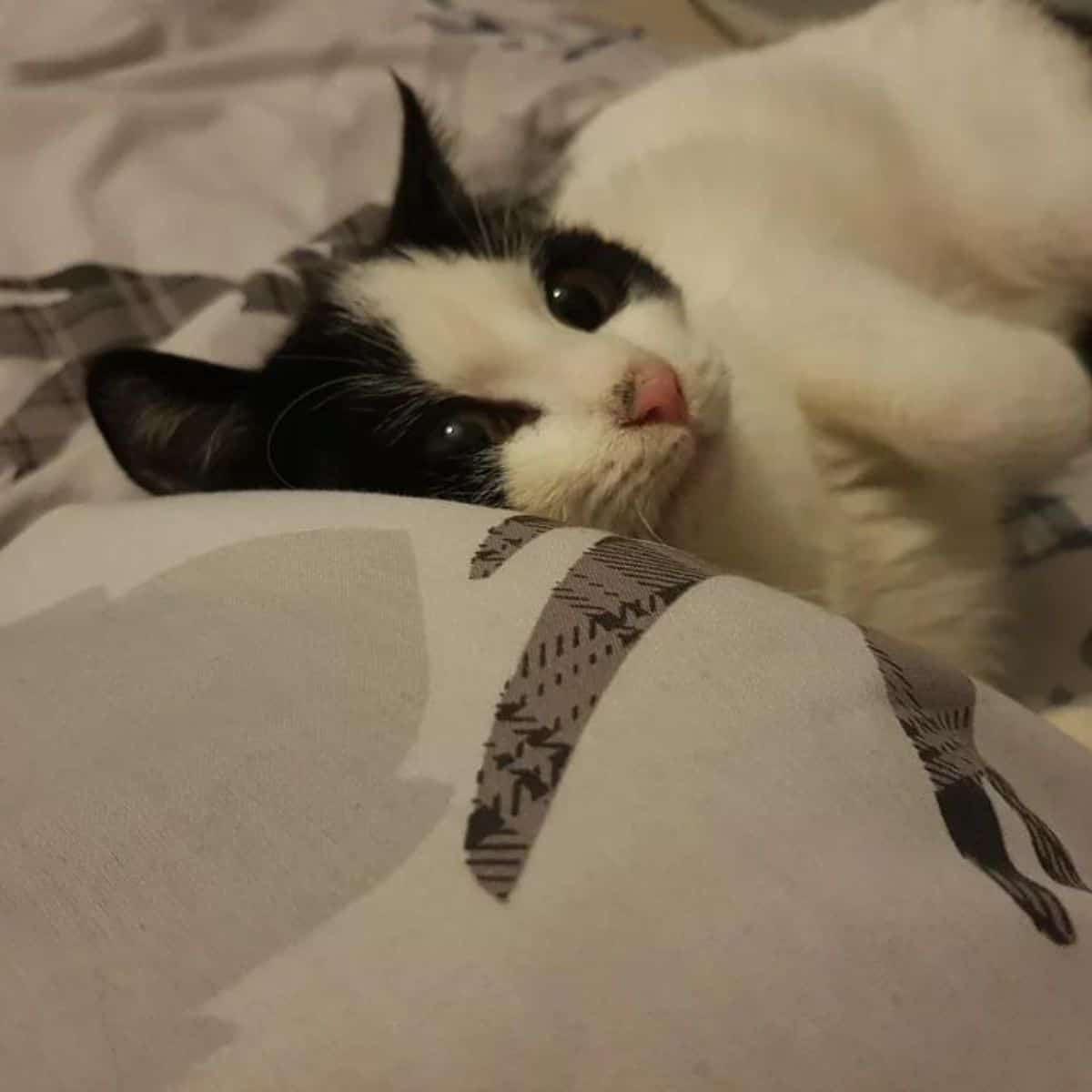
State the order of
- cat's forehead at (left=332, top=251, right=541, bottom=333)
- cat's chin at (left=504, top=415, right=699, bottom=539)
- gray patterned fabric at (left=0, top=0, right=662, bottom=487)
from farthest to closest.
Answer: gray patterned fabric at (left=0, top=0, right=662, bottom=487) → cat's forehead at (left=332, top=251, right=541, bottom=333) → cat's chin at (left=504, top=415, right=699, bottom=539)

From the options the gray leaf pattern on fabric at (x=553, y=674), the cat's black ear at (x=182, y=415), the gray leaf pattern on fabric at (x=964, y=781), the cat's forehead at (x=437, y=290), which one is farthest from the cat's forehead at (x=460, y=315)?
the gray leaf pattern on fabric at (x=964, y=781)

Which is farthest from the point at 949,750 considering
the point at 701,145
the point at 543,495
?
the point at 701,145

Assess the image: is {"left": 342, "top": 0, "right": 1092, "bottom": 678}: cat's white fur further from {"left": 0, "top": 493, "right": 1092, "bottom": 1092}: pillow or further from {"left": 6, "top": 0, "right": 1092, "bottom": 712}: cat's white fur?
{"left": 0, "top": 493, "right": 1092, "bottom": 1092}: pillow

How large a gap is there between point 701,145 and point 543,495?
0.54 m

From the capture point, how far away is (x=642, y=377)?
2.28ft

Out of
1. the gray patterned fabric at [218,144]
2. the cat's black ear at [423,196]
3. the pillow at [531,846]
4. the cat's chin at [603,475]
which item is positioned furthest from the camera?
the gray patterned fabric at [218,144]

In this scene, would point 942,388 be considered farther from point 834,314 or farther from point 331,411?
point 331,411

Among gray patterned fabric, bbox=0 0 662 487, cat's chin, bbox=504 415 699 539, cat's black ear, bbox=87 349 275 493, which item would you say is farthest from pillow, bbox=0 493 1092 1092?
gray patterned fabric, bbox=0 0 662 487

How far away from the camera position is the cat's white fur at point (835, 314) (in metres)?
0.74

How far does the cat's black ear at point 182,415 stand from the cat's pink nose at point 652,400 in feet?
0.87

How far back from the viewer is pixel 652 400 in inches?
27.0

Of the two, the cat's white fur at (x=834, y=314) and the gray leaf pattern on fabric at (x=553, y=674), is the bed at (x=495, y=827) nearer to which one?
the gray leaf pattern on fabric at (x=553, y=674)

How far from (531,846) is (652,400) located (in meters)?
0.34

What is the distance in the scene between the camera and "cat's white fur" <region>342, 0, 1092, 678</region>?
743 millimetres
